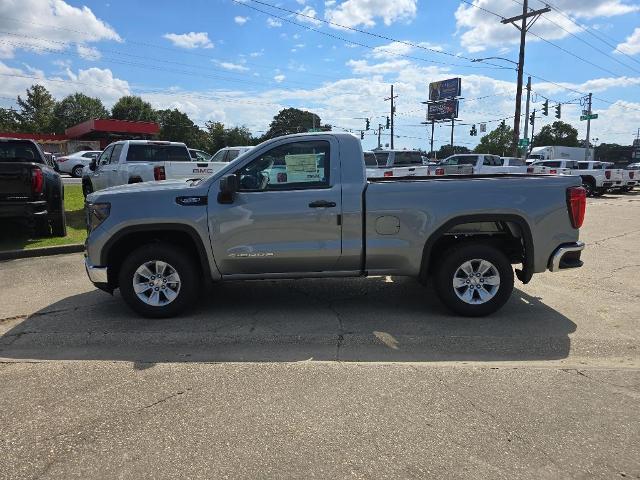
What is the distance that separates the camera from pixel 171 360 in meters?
4.25

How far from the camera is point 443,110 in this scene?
2921 inches

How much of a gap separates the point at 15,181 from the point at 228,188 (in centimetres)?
523

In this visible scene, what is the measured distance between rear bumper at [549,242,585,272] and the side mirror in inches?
133

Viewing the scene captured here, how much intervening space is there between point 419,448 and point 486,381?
1123 millimetres

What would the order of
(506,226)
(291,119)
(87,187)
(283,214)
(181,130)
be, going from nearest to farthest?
(283,214) → (506,226) → (87,187) → (181,130) → (291,119)

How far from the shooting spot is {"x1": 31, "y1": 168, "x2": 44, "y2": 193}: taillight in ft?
27.3

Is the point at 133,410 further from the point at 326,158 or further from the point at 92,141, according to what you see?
the point at 92,141

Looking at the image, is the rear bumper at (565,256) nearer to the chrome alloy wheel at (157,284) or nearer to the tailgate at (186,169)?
the chrome alloy wheel at (157,284)

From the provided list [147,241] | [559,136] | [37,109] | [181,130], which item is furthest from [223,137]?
[147,241]

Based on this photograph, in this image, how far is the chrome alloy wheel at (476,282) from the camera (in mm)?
5242

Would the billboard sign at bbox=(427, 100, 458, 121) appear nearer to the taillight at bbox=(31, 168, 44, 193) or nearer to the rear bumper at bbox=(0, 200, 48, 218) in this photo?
the taillight at bbox=(31, 168, 44, 193)

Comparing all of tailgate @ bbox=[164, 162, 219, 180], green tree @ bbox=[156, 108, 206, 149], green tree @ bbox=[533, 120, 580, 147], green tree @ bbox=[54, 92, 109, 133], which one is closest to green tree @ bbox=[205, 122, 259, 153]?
green tree @ bbox=[156, 108, 206, 149]

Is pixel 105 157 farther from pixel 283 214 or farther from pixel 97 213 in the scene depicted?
pixel 283 214

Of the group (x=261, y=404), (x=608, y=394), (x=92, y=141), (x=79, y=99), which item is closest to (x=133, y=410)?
(x=261, y=404)
